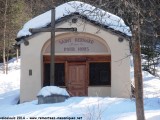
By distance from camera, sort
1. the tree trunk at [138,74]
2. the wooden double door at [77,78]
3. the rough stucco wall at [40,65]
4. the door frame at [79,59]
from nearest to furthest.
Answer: the tree trunk at [138,74], the rough stucco wall at [40,65], the door frame at [79,59], the wooden double door at [77,78]

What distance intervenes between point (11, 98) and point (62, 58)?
166 inches

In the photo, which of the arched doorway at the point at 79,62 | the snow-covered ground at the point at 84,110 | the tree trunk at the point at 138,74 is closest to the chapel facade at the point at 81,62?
the arched doorway at the point at 79,62

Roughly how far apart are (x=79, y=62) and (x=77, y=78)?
809 mm

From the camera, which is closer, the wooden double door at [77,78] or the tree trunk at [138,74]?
the tree trunk at [138,74]

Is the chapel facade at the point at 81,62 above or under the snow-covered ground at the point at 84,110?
above

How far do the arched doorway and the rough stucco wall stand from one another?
1.18ft

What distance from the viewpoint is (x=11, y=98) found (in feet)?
69.8

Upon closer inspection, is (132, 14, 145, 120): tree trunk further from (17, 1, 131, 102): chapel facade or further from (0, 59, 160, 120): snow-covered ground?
(17, 1, 131, 102): chapel facade

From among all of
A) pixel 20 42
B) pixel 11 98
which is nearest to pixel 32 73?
pixel 20 42

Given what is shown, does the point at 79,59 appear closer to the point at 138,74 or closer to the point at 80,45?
the point at 80,45

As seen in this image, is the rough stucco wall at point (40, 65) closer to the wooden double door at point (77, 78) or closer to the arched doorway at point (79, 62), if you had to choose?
the arched doorway at point (79, 62)

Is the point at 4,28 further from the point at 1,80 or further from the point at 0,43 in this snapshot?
the point at 1,80

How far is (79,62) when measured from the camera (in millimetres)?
19266

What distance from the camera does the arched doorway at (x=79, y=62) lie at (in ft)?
62.4
